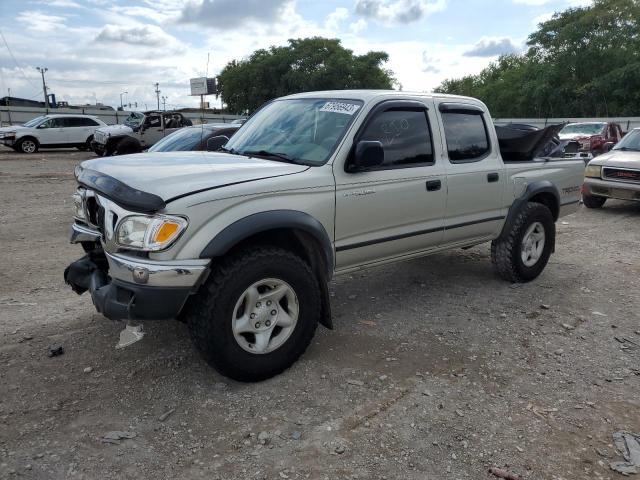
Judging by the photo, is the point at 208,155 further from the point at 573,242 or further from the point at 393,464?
the point at 573,242

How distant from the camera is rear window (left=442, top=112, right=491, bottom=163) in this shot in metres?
4.64

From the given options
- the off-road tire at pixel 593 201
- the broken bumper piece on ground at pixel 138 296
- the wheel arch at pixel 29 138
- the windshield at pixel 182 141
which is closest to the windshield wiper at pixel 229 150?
the broken bumper piece on ground at pixel 138 296

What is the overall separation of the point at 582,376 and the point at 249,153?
287 cm

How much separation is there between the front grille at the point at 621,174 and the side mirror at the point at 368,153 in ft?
25.0

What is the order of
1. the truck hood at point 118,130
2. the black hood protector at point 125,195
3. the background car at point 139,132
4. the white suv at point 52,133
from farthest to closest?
1. the white suv at point 52,133
2. the truck hood at point 118,130
3. the background car at point 139,132
4. the black hood protector at point 125,195

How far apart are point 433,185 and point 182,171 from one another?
206 centimetres

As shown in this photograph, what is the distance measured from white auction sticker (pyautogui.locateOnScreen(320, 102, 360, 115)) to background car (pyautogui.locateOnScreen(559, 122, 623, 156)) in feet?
49.6

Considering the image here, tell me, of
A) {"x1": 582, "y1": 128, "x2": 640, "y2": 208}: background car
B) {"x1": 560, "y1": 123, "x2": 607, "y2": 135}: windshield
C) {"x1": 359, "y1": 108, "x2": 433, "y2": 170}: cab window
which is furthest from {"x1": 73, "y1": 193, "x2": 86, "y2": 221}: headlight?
{"x1": 560, "y1": 123, "x2": 607, "y2": 135}: windshield

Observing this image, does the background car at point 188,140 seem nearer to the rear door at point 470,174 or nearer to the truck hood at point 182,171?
the rear door at point 470,174

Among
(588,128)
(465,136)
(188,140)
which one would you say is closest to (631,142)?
(465,136)

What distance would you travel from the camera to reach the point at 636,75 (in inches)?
1459

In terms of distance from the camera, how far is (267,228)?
3271 millimetres

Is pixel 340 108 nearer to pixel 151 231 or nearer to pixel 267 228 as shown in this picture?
pixel 267 228

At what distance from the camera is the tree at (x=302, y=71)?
4619cm
